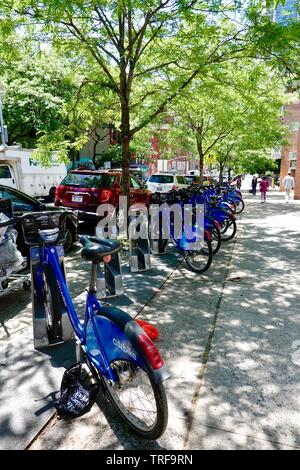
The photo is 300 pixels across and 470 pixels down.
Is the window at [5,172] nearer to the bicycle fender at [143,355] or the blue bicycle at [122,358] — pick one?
the blue bicycle at [122,358]

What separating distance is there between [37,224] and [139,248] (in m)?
2.90

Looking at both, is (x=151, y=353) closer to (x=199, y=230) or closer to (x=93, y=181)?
(x=199, y=230)

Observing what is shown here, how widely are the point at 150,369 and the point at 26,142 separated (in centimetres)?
2702

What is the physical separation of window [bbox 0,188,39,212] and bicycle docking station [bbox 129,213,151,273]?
6.42 ft

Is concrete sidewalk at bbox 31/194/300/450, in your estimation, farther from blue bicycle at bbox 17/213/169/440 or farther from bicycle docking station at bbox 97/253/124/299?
bicycle docking station at bbox 97/253/124/299

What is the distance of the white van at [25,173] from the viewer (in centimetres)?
1580

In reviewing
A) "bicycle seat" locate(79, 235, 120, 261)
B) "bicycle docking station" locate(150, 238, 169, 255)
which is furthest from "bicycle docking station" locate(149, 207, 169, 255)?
"bicycle seat" locate(79, 235, 120, 261)

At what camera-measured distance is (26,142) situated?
86.2 feet

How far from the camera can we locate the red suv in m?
9.34

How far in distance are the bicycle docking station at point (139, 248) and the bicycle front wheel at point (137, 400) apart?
3.60m

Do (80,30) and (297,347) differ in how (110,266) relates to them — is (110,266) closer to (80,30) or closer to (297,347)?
(297,347)

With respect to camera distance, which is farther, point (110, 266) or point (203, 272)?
point (203, 272)

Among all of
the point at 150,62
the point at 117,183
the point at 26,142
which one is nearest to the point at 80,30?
the point at 150,62

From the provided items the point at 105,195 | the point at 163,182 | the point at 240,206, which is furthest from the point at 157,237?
the point at 163,182
